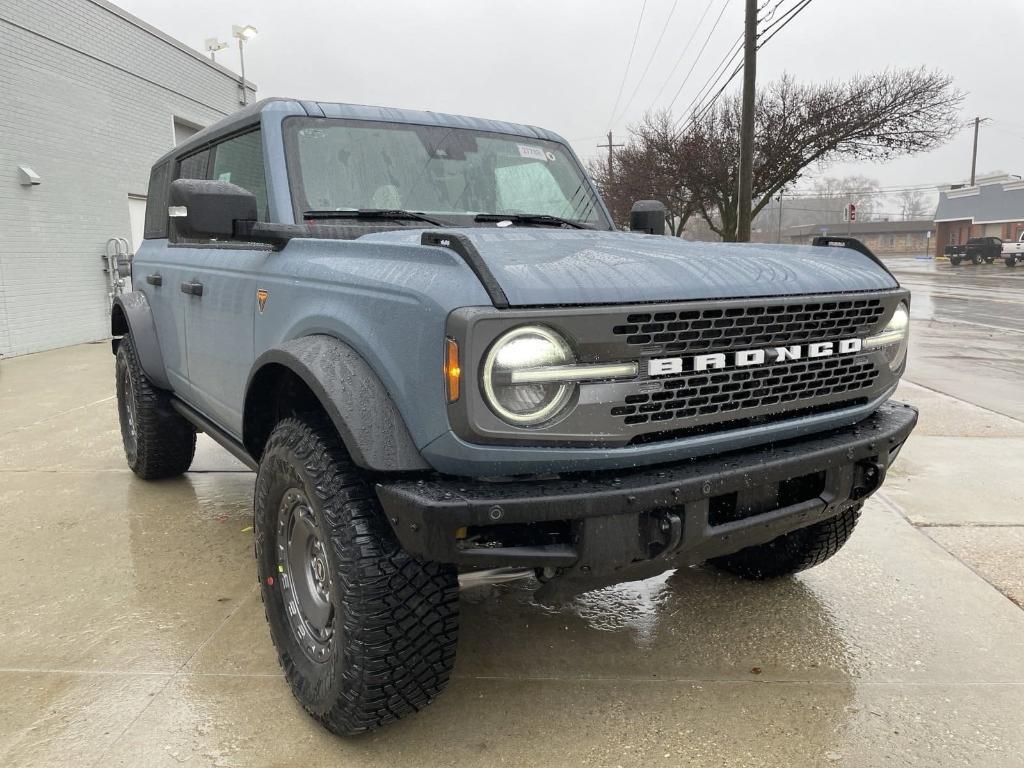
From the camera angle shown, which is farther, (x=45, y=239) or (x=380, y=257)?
(x=45, y=239)

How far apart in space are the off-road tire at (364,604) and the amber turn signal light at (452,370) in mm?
469

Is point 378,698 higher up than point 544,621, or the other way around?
point 378,698

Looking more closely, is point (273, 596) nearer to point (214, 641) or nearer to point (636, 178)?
point (214, 641)

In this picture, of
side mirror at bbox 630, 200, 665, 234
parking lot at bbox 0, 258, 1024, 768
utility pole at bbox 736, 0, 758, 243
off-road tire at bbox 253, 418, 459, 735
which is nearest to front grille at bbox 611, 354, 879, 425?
off-road tire at bbox 253, 418, 459, 735

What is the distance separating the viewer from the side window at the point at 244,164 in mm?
2988

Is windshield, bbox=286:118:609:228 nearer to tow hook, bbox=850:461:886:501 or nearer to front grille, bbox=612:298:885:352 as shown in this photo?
front grille, bbox=612:298:885:352

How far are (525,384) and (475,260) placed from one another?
32 centimetres

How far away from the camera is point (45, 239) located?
38.1 feet

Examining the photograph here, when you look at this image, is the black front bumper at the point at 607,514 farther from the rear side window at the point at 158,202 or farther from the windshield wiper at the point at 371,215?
the rear side window at the point at 158,202

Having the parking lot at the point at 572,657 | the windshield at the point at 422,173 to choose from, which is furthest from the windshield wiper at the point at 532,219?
the parking lot at the point at 572,657

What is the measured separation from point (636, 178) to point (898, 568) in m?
26.7

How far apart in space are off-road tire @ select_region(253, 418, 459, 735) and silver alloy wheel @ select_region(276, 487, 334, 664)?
0.09 feet

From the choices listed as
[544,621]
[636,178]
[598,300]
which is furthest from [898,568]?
[636,178]

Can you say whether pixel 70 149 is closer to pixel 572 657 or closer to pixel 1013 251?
pixel 572 657
